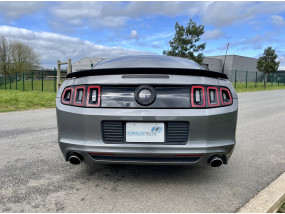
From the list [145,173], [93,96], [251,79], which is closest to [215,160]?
[145,173]

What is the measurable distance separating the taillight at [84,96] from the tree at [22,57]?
145 ft

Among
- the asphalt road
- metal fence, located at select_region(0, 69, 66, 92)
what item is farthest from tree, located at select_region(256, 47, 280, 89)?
the asphalt road

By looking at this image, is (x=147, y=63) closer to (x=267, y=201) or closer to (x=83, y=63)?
(x=267, y=201)

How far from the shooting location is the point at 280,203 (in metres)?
2.12

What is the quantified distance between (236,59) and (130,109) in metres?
58.8

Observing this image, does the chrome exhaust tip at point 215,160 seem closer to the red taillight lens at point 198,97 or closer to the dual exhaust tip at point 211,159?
the dual exhaust tip at point 211,159

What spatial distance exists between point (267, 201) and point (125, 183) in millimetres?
1359

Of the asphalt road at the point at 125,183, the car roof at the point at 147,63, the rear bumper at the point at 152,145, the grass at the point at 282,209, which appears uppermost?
the car roof at the point at 147,63

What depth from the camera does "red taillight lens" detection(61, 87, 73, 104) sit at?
234cm

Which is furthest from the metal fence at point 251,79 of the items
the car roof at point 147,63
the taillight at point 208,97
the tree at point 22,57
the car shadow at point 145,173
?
the tree at point 22,57

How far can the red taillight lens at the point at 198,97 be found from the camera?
2.16m

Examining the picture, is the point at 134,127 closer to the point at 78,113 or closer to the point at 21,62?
the point at 78,113

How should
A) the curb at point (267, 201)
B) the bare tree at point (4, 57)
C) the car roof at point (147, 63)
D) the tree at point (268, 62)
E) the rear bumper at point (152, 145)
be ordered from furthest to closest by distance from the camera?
the bare tree at point (4, 57) → the tree at point (268, 62) → the car roof at point (147, 63) → the rear bumper at point (152, 145) → the curb at point (267, 201)

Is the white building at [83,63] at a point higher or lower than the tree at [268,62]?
higher
